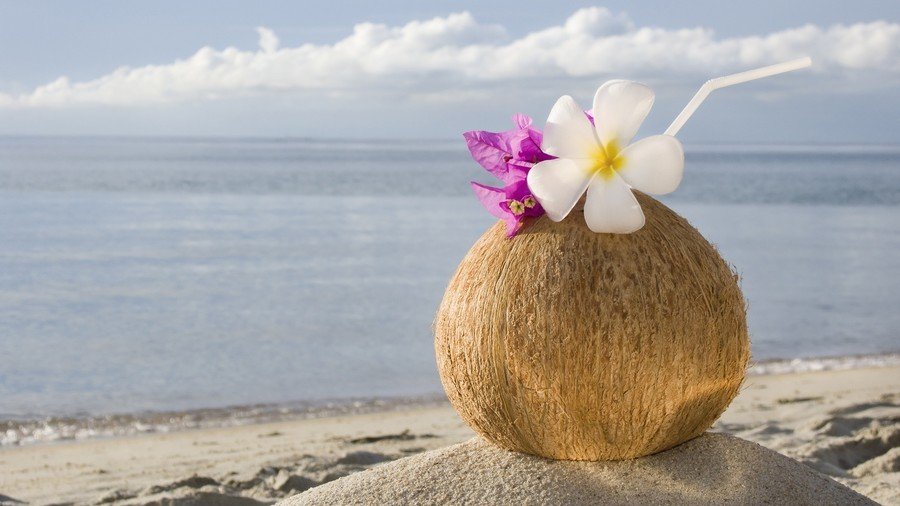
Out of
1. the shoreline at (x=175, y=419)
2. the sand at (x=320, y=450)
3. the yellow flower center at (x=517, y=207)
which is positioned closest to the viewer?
the yellow flower center at (x=517, y=207)

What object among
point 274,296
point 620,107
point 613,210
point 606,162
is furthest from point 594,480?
point 274,296

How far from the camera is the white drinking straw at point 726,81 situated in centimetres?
360

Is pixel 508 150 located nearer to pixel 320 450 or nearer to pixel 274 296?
pixel 320 450

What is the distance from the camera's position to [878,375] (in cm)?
977

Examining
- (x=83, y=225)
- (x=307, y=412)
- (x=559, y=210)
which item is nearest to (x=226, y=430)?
(x=307, y=412)

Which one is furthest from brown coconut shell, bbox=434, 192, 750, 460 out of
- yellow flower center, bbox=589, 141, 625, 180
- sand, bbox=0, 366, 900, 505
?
sand, bbox=0, 366, 900, 505

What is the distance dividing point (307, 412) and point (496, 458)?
5.22 meters

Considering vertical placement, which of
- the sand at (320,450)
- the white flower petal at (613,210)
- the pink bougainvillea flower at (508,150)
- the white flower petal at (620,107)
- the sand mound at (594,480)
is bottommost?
the sand at (320,450)

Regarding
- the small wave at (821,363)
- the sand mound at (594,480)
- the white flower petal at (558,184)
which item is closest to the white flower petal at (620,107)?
the white flower petal at (558,184)

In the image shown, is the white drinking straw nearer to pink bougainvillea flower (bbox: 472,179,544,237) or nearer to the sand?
pink bougainvillea flower (bbox: 472,179,544,237)

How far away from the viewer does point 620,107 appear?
3.43 meters

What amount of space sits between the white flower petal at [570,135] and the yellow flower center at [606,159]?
0.02m

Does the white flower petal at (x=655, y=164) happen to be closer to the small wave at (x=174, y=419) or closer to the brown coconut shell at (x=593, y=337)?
the brown coconut shell at (x=593, y=337)

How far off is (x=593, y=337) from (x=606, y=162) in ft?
2.09
